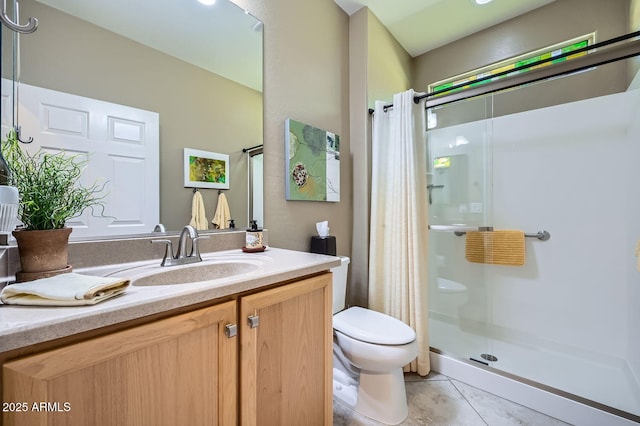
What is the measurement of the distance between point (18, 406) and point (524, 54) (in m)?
3.27

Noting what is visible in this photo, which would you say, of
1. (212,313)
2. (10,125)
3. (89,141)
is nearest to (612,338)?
(212,313)

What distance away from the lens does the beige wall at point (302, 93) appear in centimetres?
151

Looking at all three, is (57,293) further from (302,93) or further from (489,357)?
(489,357)

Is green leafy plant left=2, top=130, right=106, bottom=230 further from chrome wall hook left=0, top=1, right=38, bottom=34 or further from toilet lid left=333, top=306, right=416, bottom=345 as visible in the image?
toilet lid left=333, top=306, right=416, bottom=345

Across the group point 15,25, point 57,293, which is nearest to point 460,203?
point 57,293

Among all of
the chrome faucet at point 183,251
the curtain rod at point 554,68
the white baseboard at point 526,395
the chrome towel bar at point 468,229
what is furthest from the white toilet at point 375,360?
the curtain rod at point 554,68

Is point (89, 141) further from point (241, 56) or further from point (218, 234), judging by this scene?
point (241, 56)

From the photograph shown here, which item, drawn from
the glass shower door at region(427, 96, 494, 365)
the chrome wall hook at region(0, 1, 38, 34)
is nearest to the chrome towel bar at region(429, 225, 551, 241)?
the glass shower door at region(427, 96, 494, 365)

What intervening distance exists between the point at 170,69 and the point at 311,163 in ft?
2.92

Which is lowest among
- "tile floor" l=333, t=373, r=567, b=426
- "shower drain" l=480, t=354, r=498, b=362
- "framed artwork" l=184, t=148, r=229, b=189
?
"tile floor" l=333, t=373, r=567, b=426

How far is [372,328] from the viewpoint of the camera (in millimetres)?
1375

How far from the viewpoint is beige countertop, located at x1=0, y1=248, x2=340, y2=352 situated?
0.46m

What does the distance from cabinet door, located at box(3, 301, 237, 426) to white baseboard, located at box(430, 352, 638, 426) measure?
1.55 metres

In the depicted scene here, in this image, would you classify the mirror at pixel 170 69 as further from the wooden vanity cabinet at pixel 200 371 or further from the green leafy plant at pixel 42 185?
the wooden vanity cabinet at pixel 200 371
